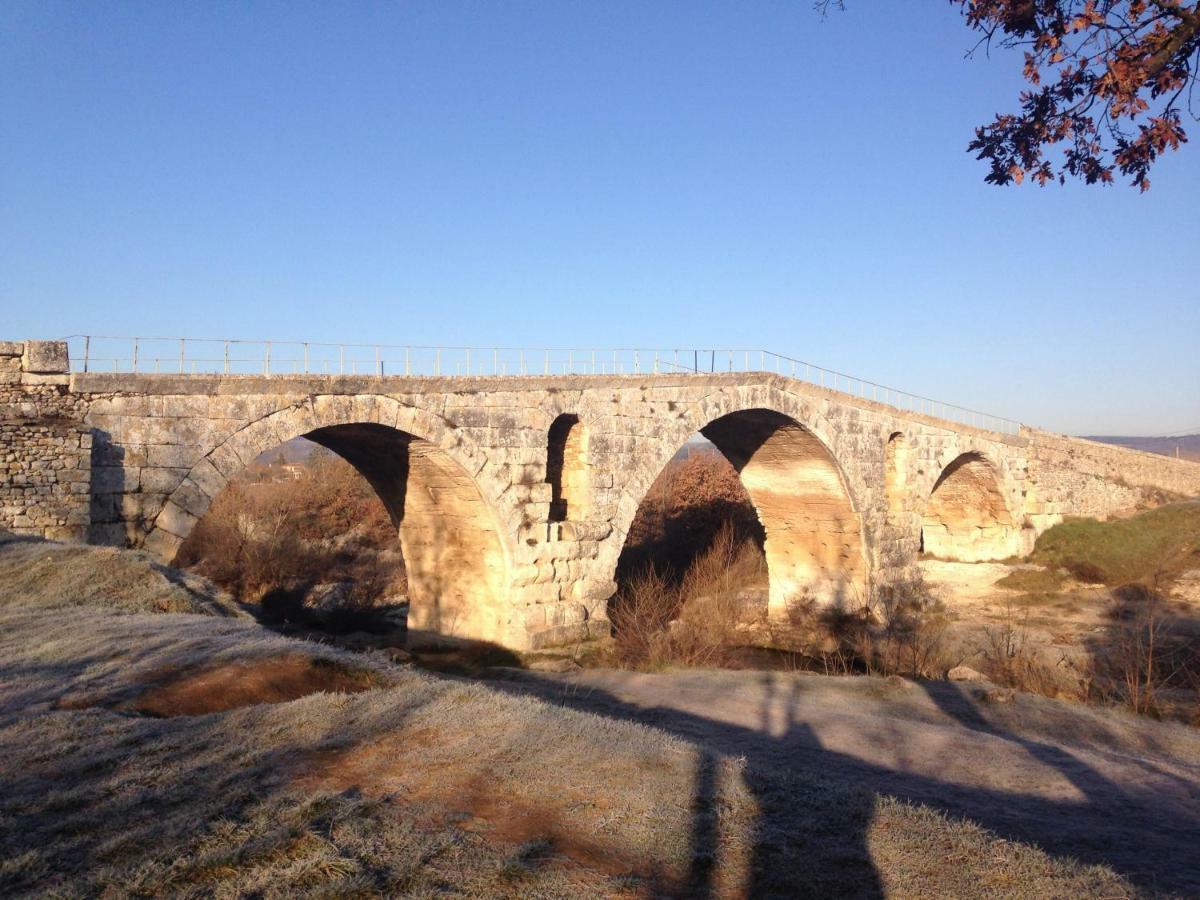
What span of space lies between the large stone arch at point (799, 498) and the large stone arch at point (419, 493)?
21.4ft

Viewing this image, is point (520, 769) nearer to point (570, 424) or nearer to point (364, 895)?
point (364, 895)

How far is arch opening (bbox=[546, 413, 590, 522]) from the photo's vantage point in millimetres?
A: 16219

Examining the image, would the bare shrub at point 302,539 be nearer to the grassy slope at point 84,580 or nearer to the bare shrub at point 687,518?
the bare shrub at point 687,518

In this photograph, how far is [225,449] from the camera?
38.7 ft

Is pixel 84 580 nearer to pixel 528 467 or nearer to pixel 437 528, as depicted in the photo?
pixel 528 467

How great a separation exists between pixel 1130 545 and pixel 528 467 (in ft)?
63.9

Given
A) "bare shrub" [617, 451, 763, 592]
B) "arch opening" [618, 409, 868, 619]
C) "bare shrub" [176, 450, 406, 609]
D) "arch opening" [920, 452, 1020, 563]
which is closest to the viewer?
"arch opening" [618, 409, 868, 619]

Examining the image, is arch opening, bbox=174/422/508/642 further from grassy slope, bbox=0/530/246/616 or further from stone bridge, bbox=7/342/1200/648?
grassy slope, bbox=0/530/246/616

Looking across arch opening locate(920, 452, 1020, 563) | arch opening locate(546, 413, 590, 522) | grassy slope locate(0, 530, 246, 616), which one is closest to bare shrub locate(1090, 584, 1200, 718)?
arch opening locate(920, 452, 1020, 563)

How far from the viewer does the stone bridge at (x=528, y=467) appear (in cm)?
1091

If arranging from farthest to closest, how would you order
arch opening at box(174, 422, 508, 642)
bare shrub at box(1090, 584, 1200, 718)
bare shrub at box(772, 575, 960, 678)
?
bare shrub at box(772, 575, 960, 678) < arch opening at box(174, 422, 508, 642) < bare shrub at box(1090, 584, 1200, 718)

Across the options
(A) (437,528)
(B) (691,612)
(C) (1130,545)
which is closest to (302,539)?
(A) (437,528)

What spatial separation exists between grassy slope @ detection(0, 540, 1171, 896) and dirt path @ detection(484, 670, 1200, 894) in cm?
92

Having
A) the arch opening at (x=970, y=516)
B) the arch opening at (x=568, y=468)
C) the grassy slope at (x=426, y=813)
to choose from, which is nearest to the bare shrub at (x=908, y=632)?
the arch opening at (x=970, y=516)
